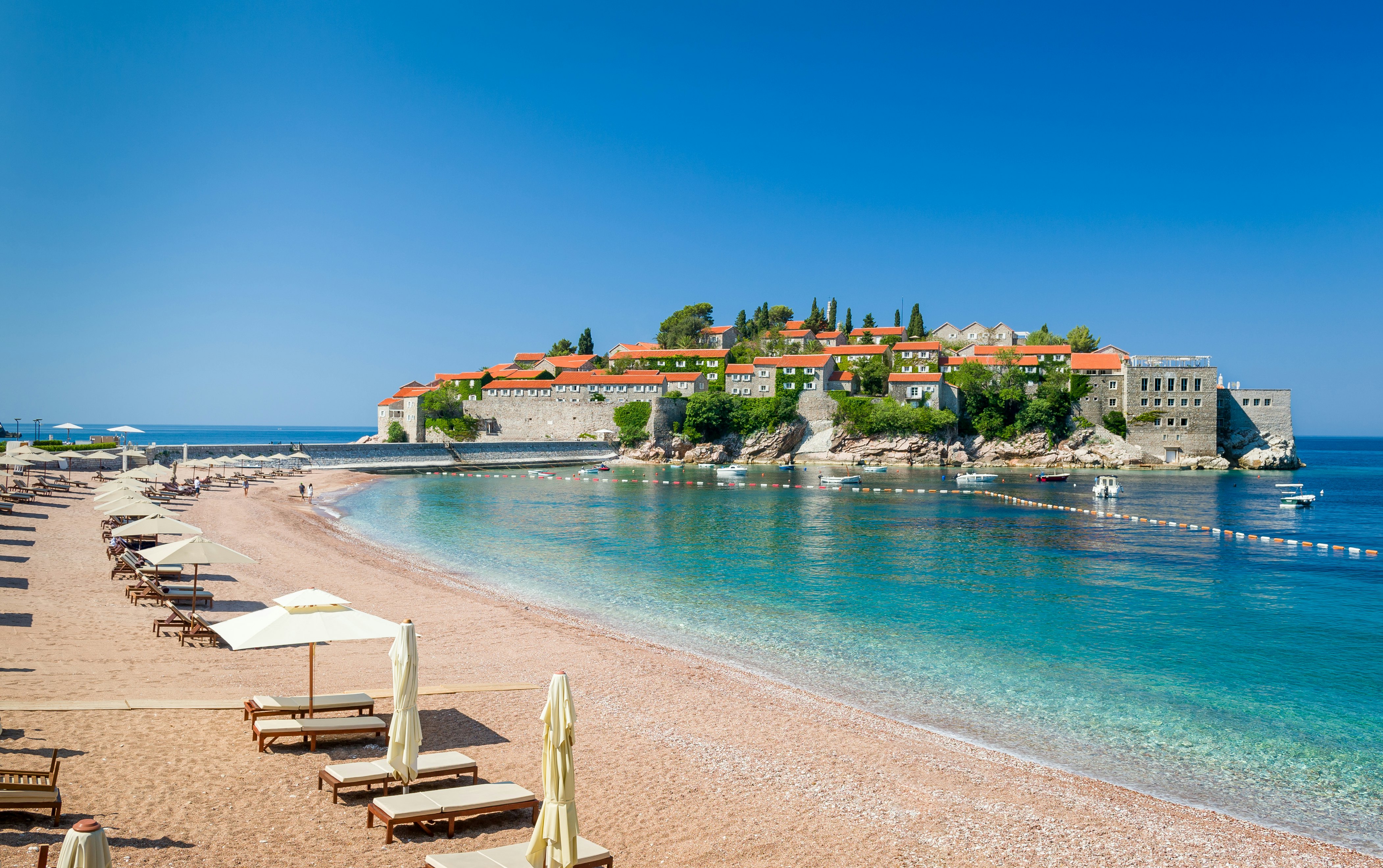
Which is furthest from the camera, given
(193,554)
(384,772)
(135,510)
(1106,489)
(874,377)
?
(874,377)

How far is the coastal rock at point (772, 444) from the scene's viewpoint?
77125 mm

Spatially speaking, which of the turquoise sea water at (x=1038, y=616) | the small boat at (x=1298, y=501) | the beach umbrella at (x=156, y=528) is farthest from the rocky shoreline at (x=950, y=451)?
the beach umbrella at (x=156, y=528)

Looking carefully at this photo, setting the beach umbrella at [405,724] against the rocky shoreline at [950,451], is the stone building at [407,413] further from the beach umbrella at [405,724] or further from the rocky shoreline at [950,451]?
the beach umbrella at [405,724]

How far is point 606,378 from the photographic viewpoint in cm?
8131

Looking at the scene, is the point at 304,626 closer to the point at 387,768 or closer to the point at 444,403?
the point at 387,768

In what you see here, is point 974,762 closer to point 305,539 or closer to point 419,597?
point 419,597

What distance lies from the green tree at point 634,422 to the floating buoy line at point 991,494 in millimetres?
17300

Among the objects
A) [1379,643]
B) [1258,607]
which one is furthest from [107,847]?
[1258,607]

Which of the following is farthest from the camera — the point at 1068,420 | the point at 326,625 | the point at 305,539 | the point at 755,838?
the point at 1068,420

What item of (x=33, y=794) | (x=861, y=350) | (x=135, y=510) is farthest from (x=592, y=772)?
(x=861, y=350)

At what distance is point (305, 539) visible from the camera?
24859 mm

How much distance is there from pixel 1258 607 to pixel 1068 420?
207 feet

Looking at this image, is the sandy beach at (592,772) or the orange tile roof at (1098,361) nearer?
the sandy beach at (592,772)

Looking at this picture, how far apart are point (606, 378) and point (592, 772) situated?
244ft
